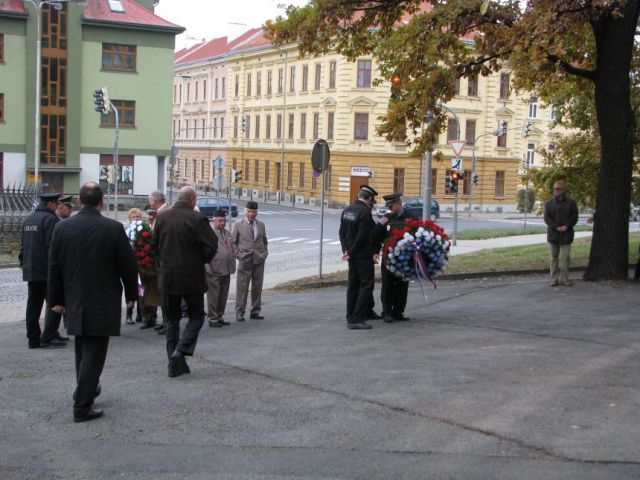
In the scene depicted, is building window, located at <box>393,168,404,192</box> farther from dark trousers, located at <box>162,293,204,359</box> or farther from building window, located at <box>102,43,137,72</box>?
dark trousers, located at <box>162,293,204,359</box>

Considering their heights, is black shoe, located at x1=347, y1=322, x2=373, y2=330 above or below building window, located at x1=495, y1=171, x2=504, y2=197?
below

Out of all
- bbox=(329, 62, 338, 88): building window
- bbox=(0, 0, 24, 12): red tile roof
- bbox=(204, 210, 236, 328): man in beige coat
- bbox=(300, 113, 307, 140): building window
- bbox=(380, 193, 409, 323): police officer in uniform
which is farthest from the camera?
bbox=(300, 113, 307, 140): building window

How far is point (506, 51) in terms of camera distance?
16.9 metres

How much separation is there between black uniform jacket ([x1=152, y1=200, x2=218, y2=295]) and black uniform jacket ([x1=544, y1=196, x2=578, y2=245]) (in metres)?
8.07

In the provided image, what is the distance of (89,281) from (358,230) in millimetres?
4752

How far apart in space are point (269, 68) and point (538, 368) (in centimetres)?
6824

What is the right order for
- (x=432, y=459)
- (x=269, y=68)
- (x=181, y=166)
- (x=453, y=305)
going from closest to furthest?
(x=432, y=459), (x=453, y=305), (x=269, y=68), (x=181, y=166)

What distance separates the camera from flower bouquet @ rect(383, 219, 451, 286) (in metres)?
11.6

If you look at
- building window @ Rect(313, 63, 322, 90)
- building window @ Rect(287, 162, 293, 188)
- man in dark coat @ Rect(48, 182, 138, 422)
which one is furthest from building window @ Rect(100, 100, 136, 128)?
man in dark coat @ Rect(48, 182, 138, 422)

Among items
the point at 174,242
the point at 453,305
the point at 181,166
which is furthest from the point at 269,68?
the point at 174,242

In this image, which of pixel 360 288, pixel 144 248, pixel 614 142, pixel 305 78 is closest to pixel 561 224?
pixel 614 142

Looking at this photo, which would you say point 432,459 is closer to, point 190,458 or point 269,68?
point 190,458

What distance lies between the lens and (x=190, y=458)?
6.01 m

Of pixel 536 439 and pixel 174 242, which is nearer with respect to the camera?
pixel 536 439
